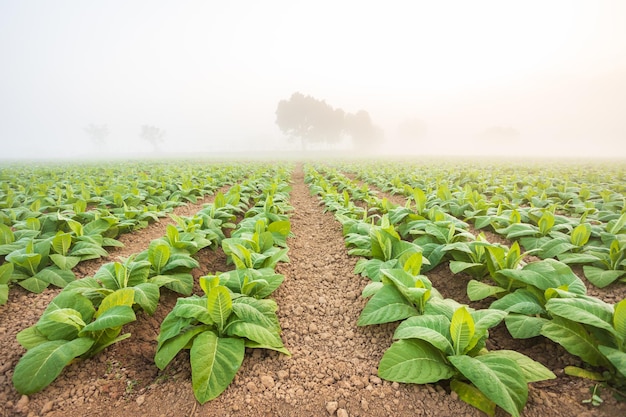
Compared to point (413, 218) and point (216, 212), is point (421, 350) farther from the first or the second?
point (216, 212)

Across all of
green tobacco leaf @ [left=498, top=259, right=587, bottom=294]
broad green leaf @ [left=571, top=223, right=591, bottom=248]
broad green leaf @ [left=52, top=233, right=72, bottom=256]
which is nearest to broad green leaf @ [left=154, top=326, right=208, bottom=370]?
broad green leaf @ [left=52, top=233, right=72, bottom=256]

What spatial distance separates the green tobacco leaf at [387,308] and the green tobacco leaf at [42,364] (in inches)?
76.4

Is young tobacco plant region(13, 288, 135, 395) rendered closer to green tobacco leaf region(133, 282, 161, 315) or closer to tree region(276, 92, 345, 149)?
green tobacco leaf region(133, 282, 161, 315)

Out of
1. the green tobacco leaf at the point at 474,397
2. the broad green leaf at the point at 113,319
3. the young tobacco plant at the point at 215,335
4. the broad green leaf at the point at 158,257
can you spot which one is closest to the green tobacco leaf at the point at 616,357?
the green tobacco leaf at the point at 474,397

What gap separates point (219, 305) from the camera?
6.37 ft

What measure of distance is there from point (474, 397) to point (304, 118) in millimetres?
79547

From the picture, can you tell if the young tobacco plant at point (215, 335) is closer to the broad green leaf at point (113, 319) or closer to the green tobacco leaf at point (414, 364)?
the broad green leaf at point (113, 319)

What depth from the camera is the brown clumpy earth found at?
1638 millimetres

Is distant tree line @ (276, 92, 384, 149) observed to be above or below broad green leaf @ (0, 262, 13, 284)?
above

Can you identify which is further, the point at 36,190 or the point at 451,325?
the point at 36,190

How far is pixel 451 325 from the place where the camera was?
172 cm

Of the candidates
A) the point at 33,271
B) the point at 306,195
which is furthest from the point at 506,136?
the point at 33,271

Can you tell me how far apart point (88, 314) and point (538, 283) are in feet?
11.1

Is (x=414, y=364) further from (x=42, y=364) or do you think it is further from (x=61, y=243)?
(x=61, y=243)
